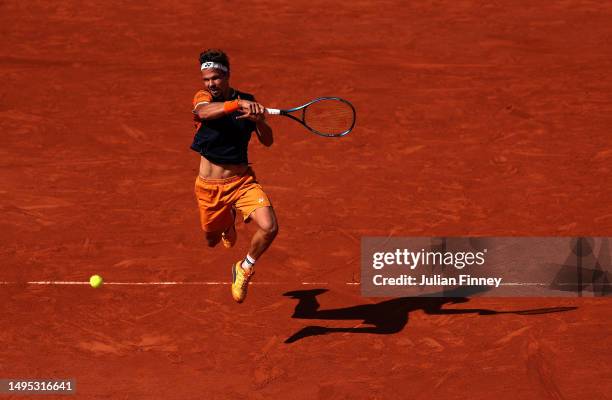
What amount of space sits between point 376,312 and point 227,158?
2.17 metres

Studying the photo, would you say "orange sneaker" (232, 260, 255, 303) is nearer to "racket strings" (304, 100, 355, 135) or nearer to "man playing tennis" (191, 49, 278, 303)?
"man playing tennis" (191, 49, 278, 303)

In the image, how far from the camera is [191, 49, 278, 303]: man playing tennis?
24.4 ft

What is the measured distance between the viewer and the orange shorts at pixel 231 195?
7847mm

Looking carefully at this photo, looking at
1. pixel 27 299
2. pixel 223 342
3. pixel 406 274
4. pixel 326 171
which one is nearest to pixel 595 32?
pixel 326 171

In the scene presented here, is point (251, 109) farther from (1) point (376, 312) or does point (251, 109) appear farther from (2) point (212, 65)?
(1) point (376, 312)

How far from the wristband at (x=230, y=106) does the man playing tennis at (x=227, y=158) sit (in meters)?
0.03

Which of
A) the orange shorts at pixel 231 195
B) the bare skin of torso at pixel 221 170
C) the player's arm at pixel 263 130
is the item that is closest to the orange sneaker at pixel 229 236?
the orange shorts at pixel 231 195

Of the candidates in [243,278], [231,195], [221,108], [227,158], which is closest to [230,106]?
[221,108]

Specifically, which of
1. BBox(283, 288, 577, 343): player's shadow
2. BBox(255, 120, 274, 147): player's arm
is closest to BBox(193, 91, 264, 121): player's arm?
BBox(255, 120, 274, 147): player's arm

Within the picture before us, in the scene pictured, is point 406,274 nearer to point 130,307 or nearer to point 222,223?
point 222,223

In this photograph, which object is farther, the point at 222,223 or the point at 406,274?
the point at 406,274

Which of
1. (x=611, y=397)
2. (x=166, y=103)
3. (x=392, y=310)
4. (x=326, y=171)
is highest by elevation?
(x=166, y=103)

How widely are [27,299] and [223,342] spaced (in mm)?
2104

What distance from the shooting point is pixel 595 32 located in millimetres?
13117
